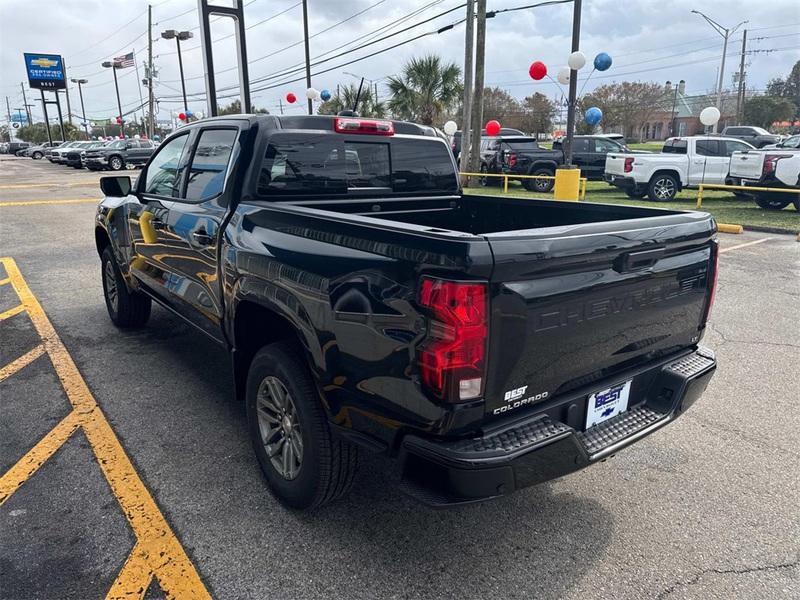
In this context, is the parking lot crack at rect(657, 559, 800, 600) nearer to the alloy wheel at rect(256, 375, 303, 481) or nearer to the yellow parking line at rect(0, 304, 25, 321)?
the alloy wheel at rect(256, 375, 303, 481)

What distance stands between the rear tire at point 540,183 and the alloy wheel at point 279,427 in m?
17.0

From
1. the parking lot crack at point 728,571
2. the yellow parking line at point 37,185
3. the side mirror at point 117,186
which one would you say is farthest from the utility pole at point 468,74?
the parking lot crack at point 728,571

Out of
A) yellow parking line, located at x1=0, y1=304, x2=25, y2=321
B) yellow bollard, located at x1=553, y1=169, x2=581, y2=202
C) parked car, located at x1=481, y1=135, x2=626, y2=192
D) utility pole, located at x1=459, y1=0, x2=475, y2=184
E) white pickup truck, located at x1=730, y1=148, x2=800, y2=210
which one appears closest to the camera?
yellow parking line, located at x1=0, y1=304, x2=25, y2=321

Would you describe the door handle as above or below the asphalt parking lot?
above

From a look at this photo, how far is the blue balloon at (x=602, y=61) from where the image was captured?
14570 millimetres

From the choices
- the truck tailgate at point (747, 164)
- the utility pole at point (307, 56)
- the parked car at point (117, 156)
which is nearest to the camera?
the truck tailgate at point (747, 164)

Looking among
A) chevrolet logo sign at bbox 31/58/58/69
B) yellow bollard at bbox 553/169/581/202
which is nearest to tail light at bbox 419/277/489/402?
yellow bollard at bbox 553/169/581/202

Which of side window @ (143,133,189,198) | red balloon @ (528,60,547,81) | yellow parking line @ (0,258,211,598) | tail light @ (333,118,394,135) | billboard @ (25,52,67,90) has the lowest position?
yellow parking line @ (0,258,211,598)

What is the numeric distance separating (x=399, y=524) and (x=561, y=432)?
3.36 ft

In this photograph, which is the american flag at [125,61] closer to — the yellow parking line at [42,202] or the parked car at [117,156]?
the parked car at [117,156]

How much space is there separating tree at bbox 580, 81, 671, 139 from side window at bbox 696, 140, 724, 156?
151 feet

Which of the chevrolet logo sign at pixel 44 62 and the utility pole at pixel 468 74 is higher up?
the chevrolet logo sign at pixel 44 62

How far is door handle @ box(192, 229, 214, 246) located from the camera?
3371mm

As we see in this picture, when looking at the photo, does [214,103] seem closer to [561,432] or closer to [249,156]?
[249,156]
